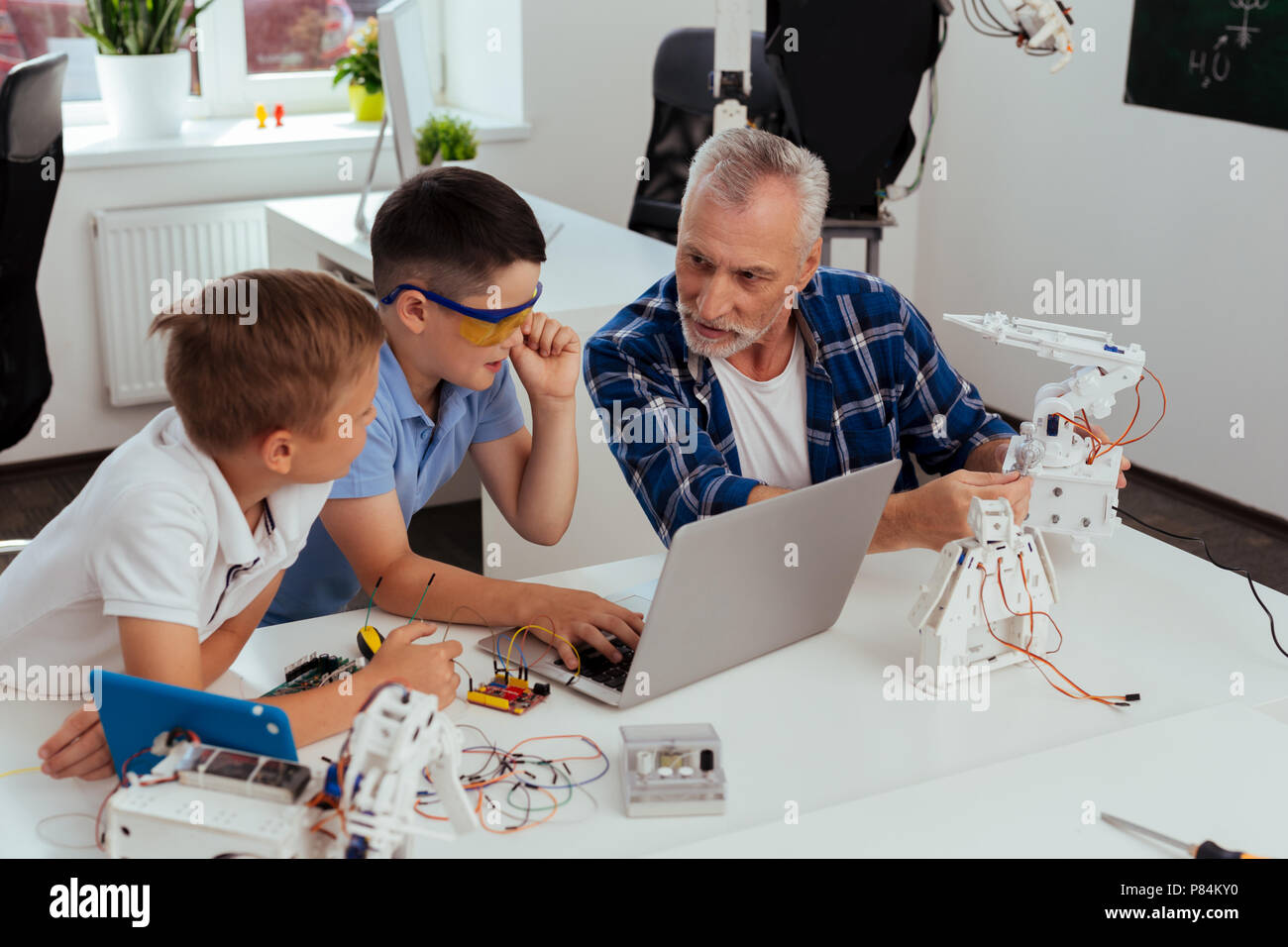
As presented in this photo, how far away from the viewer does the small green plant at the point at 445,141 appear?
3.40m

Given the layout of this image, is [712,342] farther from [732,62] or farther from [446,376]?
[732,62]

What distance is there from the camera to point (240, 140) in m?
3.99

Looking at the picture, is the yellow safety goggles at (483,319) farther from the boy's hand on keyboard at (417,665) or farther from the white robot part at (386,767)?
the white robot part at (386,767)

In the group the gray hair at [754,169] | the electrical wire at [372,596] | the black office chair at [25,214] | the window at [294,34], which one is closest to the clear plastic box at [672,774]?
the electrical wire at [372,596]

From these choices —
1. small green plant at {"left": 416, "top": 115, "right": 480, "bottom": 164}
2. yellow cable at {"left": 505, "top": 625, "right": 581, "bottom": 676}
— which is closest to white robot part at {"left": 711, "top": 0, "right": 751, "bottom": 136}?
small green plant at {"left": 416, "top": 115, "right": 480, "bottom": 164}

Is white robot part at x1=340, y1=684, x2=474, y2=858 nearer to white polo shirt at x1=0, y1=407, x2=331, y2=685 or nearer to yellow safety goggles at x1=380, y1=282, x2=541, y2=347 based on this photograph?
white polo shirt at x1=0, y1=407, x2=331, y2=685

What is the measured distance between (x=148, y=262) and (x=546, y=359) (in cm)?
254

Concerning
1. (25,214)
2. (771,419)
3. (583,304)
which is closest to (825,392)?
(771,419)

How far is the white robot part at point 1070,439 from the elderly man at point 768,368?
0.46 feet

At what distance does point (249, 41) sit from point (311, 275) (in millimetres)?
3301

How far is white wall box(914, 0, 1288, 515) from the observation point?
358cm
